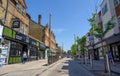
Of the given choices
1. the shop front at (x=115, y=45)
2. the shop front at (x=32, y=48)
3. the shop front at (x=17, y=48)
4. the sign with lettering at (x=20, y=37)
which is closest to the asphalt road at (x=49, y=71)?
the shop front at (x=17, y=48)

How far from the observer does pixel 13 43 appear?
2277 centimetres

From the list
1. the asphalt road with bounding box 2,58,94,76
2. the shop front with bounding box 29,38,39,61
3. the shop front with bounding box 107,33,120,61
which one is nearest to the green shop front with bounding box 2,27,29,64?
the shop front with bounding box 29,38,39,61

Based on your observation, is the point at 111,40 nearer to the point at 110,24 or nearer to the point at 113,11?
the point at 113,11

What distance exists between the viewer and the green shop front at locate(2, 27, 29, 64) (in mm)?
20214

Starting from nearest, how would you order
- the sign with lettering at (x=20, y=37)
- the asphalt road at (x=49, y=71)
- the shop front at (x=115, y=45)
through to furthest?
the asphalt road at (x=49, y=71), the shop front at (x=115, y=45), the sign with lettering at (x=20, y=37)

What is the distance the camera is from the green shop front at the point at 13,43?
796 inches

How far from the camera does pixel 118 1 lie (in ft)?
76.3

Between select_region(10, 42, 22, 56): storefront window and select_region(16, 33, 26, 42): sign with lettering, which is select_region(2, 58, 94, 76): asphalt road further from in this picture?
select_region(16, 33, 26, 42): sign with lettering

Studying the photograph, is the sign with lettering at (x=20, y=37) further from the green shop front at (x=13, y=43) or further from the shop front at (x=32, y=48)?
the shop front at (x=32, y=48)

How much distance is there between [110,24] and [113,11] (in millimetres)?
13196

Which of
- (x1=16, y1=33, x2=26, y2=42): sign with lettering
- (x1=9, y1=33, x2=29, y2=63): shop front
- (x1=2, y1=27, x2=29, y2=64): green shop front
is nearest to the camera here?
(x1=2, y1=27, x2=29, y2=64): green shop front

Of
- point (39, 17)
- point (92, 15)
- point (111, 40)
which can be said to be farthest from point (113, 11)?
point (39, 17)

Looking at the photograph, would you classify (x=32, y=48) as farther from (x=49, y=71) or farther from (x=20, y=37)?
(x=49, y=71)

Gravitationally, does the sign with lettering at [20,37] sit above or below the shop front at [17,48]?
above
